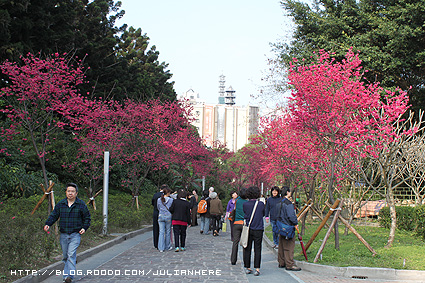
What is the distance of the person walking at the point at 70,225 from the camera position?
820 cm

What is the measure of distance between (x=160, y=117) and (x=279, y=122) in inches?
297

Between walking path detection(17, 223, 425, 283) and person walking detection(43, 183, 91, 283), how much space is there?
44cm

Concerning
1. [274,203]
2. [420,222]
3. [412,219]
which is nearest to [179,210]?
[274,203]

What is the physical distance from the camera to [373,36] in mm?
23219

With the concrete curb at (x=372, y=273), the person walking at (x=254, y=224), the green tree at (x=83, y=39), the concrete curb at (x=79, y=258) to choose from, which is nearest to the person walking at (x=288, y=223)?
the person walking at (x=254, y=224)

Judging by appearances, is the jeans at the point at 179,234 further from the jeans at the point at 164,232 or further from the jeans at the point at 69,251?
the jeans at the point at 69,251

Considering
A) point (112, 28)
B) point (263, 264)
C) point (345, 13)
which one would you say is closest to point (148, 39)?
point (112, 28)

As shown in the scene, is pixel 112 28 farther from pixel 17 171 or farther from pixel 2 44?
pixel 17 171

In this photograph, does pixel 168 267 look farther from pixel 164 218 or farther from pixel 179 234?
pixel 179 234

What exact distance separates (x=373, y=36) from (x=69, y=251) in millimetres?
19543

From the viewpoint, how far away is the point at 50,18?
2356 cm

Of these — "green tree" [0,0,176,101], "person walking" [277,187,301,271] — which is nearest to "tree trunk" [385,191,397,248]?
"person walking" [277,187,301,271]

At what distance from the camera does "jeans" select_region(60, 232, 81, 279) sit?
8180 mm

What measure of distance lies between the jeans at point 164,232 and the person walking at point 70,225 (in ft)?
14.1
